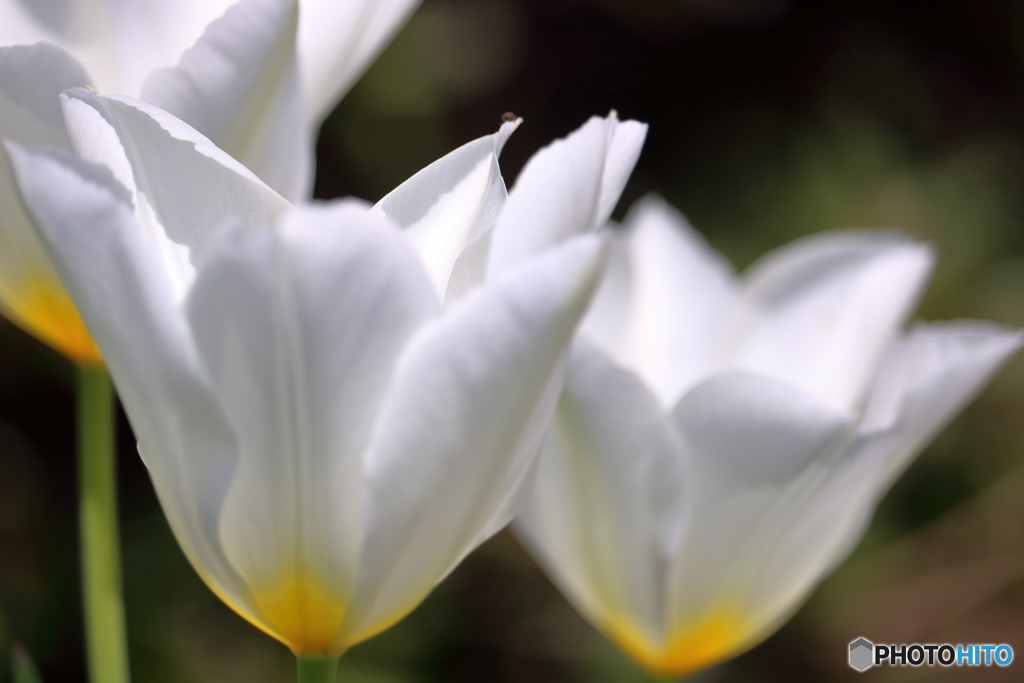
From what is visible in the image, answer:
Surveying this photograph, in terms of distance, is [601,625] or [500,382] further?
[601,625]

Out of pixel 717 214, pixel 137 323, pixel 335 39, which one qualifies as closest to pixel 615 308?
pixel 335 39

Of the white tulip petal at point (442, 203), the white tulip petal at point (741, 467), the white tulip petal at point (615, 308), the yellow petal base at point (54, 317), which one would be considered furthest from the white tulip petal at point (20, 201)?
the white tulip petal at point (615, 308)

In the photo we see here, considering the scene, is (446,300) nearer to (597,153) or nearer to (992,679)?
(597,153)

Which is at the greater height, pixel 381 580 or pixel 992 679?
pixel 381 580

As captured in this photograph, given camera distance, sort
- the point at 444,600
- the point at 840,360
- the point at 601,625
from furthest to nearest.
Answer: the point at 444,600
the point at 840,360
the point at 601,625


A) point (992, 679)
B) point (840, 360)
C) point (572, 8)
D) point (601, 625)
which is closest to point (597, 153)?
point (601, 625)

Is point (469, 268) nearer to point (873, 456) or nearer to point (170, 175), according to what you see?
point (170, 175)
